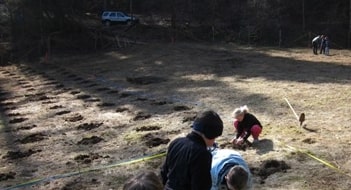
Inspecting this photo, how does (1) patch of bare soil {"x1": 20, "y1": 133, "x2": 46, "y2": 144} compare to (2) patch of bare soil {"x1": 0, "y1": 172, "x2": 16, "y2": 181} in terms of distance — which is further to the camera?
(1) patch of bare soil {"x1": 20, "y1": 133, "x2": 46, "y2": 144}

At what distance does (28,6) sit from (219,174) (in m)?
30.1

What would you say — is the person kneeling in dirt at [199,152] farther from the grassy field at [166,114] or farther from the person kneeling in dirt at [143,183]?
the grassy field at [166,114]

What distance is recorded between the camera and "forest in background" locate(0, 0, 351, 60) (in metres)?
32.3

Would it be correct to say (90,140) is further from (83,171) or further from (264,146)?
(264,146)

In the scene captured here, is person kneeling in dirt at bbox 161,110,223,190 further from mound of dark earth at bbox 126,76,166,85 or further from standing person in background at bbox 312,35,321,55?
standing person in background at bbox 312,35,321,55

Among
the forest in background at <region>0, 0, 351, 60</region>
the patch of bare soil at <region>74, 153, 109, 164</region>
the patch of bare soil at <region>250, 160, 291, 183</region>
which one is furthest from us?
the forest in background at <region>0, 0, 351, 60</region>

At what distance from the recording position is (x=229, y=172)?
427 cm

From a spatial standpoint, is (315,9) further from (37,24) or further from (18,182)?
(18,182)

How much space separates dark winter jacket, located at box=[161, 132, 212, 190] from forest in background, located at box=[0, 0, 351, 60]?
27.5 metres

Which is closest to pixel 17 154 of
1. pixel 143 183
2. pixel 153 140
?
pixel 153 140

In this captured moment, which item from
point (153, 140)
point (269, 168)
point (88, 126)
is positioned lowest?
point (88, 126)

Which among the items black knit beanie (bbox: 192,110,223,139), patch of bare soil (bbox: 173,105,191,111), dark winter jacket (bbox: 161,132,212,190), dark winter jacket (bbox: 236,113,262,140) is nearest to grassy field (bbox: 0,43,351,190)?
patch of bare soil (bbox: 173,105,191,111)

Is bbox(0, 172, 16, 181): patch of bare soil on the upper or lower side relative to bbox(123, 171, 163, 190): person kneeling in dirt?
lower

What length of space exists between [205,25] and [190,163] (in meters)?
32.3
